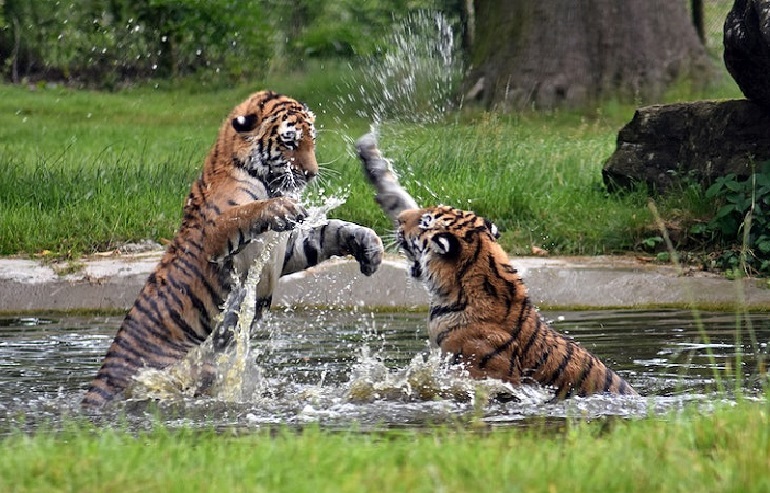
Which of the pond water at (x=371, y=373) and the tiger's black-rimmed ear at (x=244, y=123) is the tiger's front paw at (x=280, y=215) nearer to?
the tiger's black-rimmed ear at (x=244, y=123)

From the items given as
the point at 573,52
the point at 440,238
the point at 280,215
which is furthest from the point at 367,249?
the point at 573,52

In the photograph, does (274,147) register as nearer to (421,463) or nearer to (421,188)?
(421,463)

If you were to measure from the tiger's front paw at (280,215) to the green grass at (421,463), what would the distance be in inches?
69.4

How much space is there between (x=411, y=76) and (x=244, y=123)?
12.4 metres

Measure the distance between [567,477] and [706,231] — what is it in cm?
580

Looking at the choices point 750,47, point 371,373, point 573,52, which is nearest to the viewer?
point 371,373

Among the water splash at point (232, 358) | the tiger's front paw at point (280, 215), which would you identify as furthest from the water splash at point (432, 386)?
the tiger's front paw at point (280, 215)

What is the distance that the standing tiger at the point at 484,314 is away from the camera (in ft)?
18.2

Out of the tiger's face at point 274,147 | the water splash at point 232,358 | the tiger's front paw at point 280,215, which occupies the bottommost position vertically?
the water splash at point 232,358

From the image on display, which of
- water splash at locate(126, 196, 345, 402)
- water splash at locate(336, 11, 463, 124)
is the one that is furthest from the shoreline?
water splash at locate(336, 11, 463, 124)

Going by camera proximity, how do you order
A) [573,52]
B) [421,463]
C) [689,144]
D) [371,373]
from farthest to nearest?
[573,52], [689,144], [371,373], [421,463]

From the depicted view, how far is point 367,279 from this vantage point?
840cm

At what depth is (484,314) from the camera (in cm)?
564

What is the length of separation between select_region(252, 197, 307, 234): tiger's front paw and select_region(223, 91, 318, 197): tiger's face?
0.38 m
